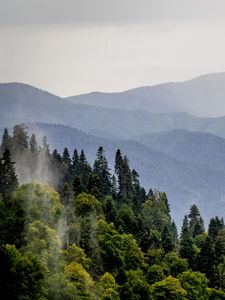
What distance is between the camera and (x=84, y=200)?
12938cm

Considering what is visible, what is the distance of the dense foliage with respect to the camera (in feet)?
314

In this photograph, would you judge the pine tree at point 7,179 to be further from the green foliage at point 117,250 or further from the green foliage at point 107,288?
the green foliage at point 107,288

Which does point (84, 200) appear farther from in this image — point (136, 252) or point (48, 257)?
point (48, 257)

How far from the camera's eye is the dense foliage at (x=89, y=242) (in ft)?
314

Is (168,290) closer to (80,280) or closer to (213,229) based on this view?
(80,280)

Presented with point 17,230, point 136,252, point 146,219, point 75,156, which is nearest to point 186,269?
point 136,252

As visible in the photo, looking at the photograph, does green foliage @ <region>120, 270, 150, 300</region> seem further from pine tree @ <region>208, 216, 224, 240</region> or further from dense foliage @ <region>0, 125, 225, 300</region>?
pine tree @ <region>208, 216, 224, 240</region>

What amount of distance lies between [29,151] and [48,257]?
211ft

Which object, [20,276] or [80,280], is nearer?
[20,276]

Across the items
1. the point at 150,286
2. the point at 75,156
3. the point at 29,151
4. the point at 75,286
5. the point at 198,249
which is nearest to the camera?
the point at 75,286

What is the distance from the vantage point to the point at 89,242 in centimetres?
11588

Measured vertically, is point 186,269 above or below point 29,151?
below

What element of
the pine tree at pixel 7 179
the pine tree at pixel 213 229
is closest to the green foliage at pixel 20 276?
the pine tree at pixel 7 179

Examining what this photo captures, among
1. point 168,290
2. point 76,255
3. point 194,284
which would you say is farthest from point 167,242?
point 76,255
